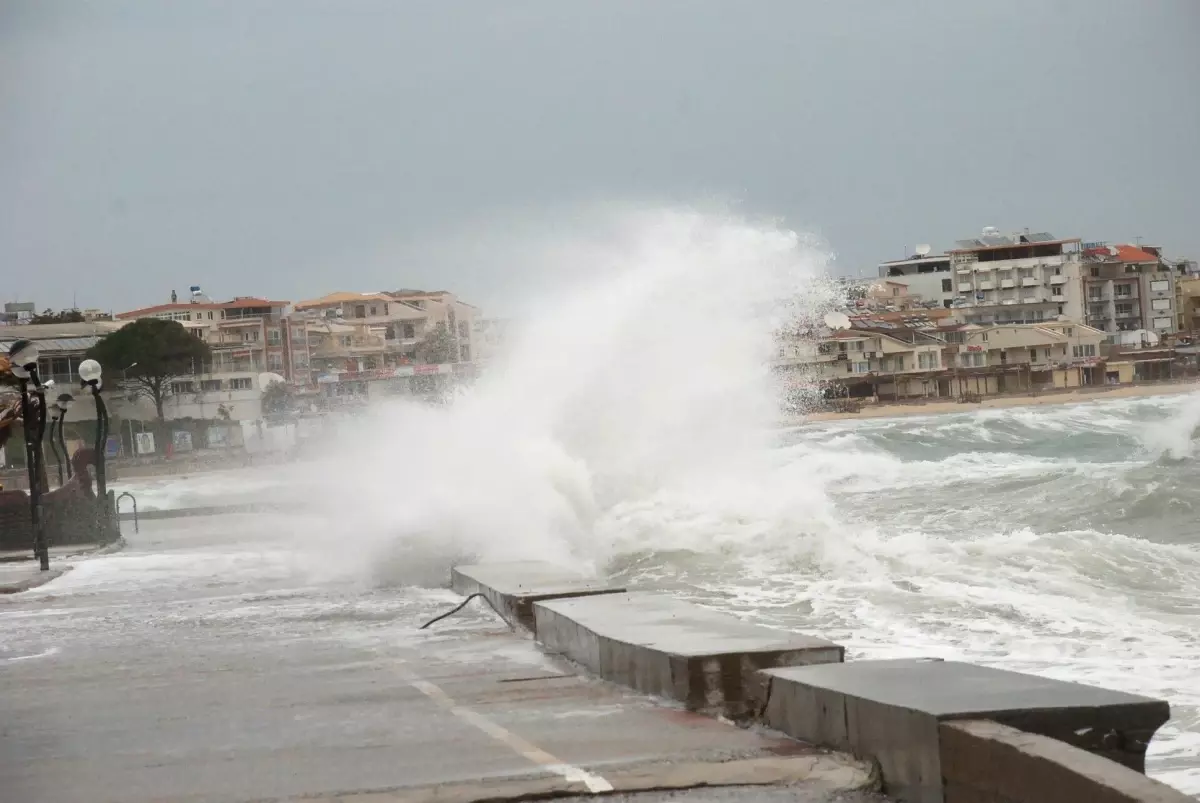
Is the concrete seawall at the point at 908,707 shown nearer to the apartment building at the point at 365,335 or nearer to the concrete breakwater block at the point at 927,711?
the concrete breakwater block at the point at 927,711

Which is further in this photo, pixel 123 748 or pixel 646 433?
pixel 646 433

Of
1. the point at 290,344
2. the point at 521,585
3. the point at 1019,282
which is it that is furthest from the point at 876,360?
the point at 521,585

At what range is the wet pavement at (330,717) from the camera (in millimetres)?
5875

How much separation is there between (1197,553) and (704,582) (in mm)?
5796

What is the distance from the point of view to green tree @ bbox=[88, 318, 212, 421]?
101 m

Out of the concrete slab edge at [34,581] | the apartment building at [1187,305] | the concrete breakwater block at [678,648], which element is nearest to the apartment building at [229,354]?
the apartment building at [1187,305]

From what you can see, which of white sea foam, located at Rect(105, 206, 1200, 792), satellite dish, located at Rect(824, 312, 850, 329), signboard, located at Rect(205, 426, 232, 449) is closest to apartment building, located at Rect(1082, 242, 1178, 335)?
satellite dish, located at Rect(824, 312, 850, 329)

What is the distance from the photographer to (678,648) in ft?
24.2

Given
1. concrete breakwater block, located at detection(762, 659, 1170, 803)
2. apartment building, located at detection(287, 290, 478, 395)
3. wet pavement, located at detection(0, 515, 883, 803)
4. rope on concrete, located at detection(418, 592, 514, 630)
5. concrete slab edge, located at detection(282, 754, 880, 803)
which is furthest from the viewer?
apartment building, located at detection(287, 290, 478, 395)

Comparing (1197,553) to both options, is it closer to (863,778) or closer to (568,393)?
(568,393)

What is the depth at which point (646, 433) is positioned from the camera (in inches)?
968

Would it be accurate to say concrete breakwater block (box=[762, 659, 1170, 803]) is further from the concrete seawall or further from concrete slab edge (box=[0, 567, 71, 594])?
concrete slab edge (box=[0, 567, 71, 594])

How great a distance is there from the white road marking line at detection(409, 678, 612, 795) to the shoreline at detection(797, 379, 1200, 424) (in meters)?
102

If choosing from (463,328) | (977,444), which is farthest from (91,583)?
(463,328)
